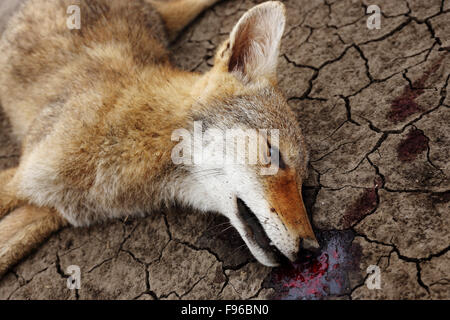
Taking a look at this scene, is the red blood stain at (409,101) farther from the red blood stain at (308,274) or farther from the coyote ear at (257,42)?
the red blood stain at (308,274)

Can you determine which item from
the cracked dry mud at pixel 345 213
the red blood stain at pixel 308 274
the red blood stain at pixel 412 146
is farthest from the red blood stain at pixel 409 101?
the red blood stain at pixel 308 274

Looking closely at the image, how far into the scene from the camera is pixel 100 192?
2900 mm

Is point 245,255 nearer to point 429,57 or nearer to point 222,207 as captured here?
point 222,207

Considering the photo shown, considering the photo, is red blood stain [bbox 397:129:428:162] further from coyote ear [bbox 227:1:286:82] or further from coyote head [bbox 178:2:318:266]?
coyote ear [bbox 227:1:286:82]

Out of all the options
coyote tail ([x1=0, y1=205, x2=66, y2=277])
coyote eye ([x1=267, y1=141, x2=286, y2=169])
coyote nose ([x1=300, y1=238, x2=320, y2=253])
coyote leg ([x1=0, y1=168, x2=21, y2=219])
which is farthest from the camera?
coyote leg ([x1=0, y1=168, x2=21, y2=219])

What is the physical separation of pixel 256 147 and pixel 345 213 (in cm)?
82

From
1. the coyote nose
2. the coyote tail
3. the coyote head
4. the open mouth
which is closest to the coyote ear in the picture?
the coyote head

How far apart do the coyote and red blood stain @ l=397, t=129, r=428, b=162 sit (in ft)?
2.56

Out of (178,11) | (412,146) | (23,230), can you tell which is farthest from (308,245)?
(178,11)

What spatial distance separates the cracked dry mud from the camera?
2506mm

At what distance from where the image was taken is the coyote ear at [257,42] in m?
2.75

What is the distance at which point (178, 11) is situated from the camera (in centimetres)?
477

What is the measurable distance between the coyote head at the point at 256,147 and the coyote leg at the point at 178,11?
2.02 m

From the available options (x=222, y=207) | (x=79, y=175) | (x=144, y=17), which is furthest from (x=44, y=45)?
(x=222, y=207)
